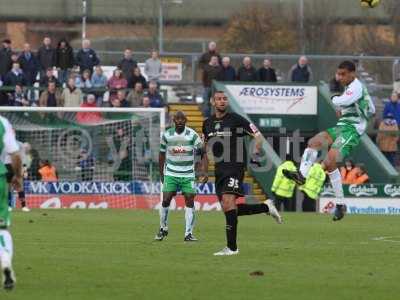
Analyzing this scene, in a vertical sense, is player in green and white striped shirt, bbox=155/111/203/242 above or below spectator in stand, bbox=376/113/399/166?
above

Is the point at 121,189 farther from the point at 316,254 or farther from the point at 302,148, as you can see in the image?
the point at 316,254

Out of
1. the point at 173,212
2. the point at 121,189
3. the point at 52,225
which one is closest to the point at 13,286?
the point at 52,225

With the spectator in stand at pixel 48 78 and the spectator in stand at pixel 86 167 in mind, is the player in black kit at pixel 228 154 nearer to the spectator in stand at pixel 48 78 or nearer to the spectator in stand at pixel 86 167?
the spectator in stand at pixel 86 167

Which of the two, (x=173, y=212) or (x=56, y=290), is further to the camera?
(x=173, y=212)

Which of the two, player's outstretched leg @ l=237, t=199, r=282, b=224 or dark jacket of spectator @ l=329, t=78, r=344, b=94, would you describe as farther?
dark jacket of spectator @ l=329, t=78, r=344, b=94

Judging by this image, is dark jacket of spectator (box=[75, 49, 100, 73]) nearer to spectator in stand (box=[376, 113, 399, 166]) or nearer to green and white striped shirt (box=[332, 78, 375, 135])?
spectator in stand (box=[376, 113, 399, 166])

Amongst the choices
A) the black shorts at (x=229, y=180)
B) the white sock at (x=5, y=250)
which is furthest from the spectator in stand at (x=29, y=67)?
the white sock at (x=5, y=250)

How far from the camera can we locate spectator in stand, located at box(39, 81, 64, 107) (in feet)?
115

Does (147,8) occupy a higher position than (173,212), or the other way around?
(147,8)

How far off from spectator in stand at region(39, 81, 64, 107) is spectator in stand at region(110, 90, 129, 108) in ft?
4.71

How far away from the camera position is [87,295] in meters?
12.9

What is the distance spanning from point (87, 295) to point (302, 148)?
25.9 metres

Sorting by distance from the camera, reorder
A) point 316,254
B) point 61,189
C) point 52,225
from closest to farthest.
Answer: point 316,254, point 52,225, point 61,189

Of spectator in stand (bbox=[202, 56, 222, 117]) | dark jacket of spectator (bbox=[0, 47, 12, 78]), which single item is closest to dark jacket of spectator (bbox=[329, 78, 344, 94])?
spectator in stand (bbox=[202, 56, 222, 117])
